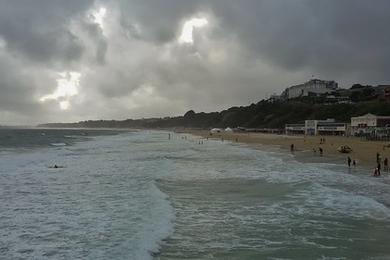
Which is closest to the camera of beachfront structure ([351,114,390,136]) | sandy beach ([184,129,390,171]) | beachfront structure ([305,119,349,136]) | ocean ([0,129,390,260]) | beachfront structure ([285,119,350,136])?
ocean ([0,129,390,260])

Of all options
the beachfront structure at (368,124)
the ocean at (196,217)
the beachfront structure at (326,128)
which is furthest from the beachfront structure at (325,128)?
the ocean at (196,217)

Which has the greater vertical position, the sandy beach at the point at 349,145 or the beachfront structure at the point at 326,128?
the beachfront structure at the point at 326,128

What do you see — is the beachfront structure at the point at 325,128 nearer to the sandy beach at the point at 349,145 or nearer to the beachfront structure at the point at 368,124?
the beachfront structure at the point at 368,124

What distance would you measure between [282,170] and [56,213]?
20.8m

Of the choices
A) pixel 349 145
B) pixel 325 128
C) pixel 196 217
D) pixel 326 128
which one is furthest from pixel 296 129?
pixel 196 217

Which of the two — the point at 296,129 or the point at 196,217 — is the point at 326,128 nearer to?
the point at 296,129

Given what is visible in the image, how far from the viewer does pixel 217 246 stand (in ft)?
45.5

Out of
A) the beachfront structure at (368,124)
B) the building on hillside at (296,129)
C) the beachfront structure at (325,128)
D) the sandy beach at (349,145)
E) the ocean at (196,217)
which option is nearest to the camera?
the ocean at (196,217)

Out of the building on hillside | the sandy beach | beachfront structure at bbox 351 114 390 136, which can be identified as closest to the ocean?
the sandy beach

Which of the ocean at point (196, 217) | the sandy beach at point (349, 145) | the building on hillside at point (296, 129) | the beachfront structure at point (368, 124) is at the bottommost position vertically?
the ocean at point (196, 217)

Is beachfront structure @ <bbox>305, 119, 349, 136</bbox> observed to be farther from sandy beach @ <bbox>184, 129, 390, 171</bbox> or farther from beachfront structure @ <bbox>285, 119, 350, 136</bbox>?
sandy beach @ <bbox>184, 129, 390, 171</bbox>

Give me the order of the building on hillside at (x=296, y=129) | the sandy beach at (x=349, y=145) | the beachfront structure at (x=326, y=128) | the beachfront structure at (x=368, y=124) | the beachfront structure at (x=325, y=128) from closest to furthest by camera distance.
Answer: the sandy beach at (x=349, y=145), the beachfront structure at (x=368, y=124), the beachfront structure at (x=326, y=128), the beachfront structure at (x=325, y=128), the building on hillside at (x=296, y=129)

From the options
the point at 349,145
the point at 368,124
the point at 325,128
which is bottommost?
the point at 349,145

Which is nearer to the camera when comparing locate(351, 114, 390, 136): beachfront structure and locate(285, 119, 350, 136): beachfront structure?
locate(351, 114, 390, 136): beachfront structure
